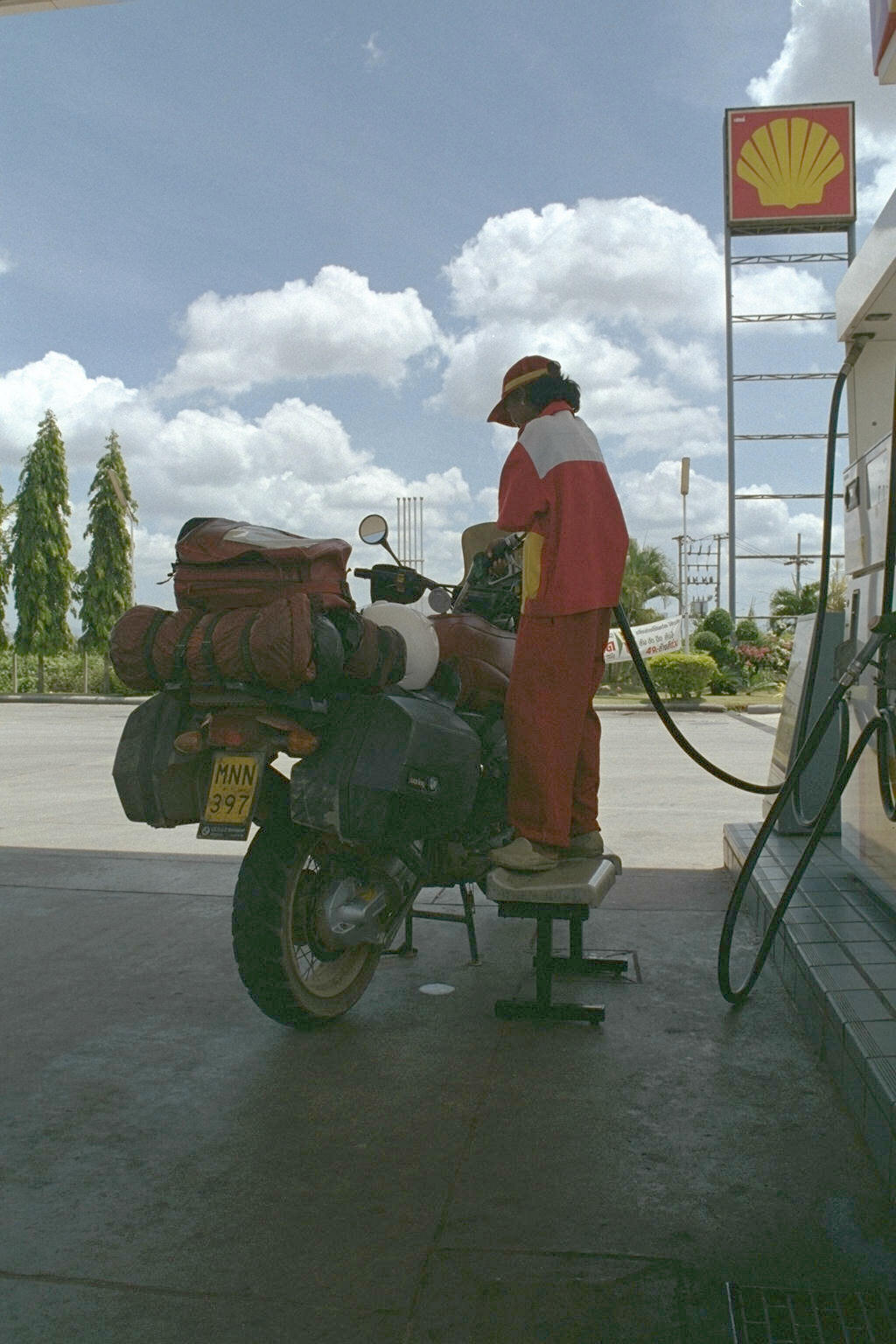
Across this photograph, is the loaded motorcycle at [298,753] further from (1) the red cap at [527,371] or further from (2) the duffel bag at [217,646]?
(1) the red cap at [527,371]

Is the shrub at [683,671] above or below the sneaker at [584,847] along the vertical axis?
below

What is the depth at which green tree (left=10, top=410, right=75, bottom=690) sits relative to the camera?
34.7 metres

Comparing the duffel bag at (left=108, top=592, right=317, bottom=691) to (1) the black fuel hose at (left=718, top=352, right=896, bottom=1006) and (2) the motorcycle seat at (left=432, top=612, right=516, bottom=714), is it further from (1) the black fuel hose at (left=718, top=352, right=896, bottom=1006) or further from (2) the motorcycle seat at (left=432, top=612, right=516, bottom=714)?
(1) the black fuel hose at (left=718, top=352, right=896, bottom=1006)

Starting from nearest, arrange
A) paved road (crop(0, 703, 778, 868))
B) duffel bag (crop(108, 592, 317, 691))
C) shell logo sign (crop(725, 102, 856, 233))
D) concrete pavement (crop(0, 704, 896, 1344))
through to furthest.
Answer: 1. concrete pavement (crop(0, 704, 896, 1344))
2. duffel bag (crop(108, 592, 317, 691))
3. paved road (crop(0, 703, 778, 868))
4. shell logo sign (crop(725, 102, 856, 233))

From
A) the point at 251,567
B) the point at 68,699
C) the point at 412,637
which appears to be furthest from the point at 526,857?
the point at 68,699

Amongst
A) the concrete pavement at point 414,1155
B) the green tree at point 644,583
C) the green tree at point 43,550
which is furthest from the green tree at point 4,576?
the concrete pavement at point 414,1155

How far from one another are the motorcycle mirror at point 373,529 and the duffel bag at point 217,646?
107 centimetres

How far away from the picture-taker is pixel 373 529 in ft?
14.0

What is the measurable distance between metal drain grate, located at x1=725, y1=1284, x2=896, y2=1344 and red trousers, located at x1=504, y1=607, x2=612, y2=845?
5.41ft

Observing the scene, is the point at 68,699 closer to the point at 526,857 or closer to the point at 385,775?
the point at 526,857

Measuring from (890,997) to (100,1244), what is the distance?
218 centimetres

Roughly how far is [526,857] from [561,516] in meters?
1.04

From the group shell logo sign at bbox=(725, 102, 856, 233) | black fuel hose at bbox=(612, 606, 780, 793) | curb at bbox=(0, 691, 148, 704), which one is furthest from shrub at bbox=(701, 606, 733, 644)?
black fuel hose at bbox=(612, 606, 780, 793)

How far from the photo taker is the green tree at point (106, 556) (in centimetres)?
3569
